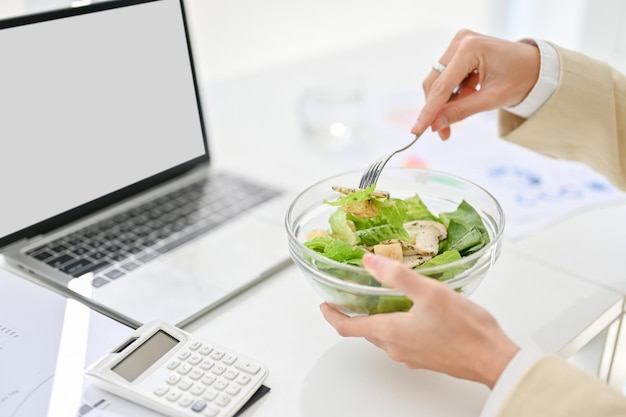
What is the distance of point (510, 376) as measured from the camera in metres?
0.55

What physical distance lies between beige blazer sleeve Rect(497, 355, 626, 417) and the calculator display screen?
0.34m

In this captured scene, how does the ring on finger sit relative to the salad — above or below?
above

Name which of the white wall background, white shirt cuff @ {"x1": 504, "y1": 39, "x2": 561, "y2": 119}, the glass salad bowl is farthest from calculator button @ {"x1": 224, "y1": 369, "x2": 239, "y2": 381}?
the white wall background

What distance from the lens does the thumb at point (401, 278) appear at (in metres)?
0.54

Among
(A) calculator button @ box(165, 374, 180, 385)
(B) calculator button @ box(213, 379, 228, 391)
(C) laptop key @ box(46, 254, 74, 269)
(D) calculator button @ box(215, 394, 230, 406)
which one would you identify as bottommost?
(D) calculator button @ box(215, 394, 230, 406)

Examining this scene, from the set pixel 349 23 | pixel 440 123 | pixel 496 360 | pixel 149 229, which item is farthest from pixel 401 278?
pixel 349 23

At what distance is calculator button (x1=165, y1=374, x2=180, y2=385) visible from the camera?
604 millimetres

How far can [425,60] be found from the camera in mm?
1721

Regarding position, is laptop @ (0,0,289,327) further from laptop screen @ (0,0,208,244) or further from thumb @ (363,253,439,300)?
thumb @ (363,253,439,300)

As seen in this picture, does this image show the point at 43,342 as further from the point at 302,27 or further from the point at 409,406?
the point at 302,27

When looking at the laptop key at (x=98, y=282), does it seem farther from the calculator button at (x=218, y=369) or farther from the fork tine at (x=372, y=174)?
the fork tine at (x=372, y=174)

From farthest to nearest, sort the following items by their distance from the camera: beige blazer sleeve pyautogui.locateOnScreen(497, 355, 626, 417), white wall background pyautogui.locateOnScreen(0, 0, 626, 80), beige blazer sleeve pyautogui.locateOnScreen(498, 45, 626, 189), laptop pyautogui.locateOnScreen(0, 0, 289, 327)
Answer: white wall background pyautogui.locateOnScreen(0, 0, 626, 80)
beige blazer sleeve pyautogui.locateOnScreen(498, 45, 626, 189)
laptop pyautogui.locateOnScreen(0, 0, 289, 327)
beige blazer sleeve pyautogui.locateOnScreen(497, 355, 626, 417)

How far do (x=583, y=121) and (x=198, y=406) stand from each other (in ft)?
2.28

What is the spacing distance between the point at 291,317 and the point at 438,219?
0.72 ft
